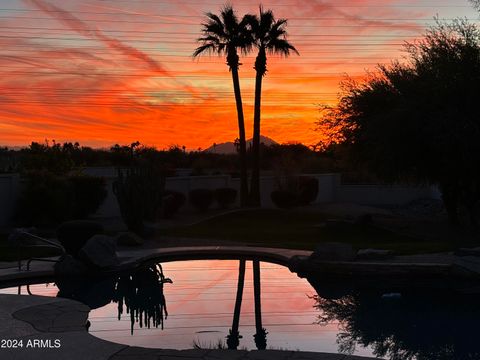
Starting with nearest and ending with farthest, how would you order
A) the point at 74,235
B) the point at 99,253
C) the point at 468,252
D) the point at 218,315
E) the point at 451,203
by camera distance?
the point at 218,315
the point at 99,253
the point at 468,252
the point at 74,235
the point at 451,203

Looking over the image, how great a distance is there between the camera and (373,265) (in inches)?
562

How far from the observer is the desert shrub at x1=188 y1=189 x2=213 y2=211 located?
3212 cm

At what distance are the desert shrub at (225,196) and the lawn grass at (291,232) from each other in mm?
2940

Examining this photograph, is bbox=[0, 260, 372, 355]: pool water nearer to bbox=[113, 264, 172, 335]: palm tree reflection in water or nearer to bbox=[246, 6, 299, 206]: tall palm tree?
bbox=[113, 264, 172, 335]: palm tree reflection in water

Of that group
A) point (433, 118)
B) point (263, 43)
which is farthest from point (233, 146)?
point (433, 118)

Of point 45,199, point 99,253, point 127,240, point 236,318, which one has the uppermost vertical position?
point 45,199

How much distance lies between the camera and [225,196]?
34219 millimetres

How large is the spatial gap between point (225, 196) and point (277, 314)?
2354cm

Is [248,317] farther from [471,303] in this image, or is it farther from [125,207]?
[125,207]

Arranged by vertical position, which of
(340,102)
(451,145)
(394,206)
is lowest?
(394,206)

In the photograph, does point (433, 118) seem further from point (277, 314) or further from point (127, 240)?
point (277, 314)

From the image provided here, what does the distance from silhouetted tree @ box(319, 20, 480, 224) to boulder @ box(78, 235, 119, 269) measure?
42.1 ft

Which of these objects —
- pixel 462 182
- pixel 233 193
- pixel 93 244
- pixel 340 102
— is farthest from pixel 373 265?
pixel 233 193

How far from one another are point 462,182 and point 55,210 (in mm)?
16533
